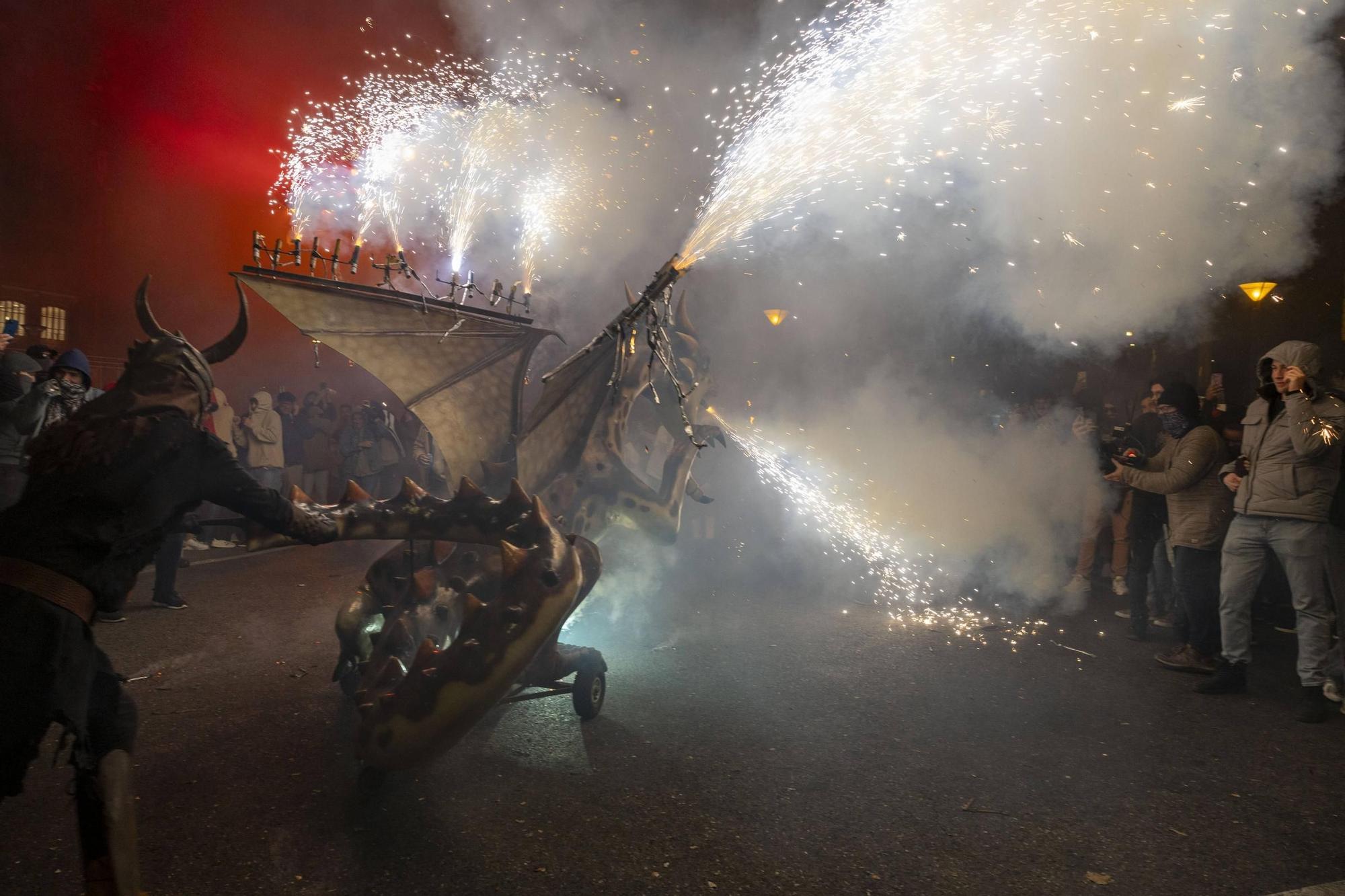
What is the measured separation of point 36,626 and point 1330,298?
34.9 feet

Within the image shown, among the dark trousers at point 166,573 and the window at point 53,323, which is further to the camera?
the window at point 53,323

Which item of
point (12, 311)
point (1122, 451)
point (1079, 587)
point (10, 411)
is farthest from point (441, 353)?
point (12, 311)

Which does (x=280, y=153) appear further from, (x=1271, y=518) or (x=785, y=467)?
A: (x=1271, y=518)

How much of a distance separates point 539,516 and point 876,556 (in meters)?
6.07

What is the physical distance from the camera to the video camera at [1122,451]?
5.57m

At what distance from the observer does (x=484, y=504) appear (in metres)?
3.51

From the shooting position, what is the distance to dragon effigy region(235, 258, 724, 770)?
294 centimetres

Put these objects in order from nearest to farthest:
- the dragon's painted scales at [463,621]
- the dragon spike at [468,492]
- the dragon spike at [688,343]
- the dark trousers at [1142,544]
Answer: the dragon's painted scales at [463,621], the dragon spike at [468,492], the dark trousers at [1142,544], the dragon spike at [688,343]

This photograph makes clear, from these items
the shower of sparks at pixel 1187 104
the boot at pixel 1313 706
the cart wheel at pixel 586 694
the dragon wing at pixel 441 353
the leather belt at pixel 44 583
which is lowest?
the cart wheel at pixel 586 694

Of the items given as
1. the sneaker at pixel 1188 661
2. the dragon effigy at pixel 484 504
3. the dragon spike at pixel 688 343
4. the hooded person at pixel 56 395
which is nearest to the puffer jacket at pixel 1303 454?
the sneaker at pixel 1188 661

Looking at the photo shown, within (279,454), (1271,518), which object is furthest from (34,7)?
(1271,518)

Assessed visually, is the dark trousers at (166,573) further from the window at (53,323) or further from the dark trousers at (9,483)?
the window at (53,323)

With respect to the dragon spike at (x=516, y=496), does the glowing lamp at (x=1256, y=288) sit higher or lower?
higher

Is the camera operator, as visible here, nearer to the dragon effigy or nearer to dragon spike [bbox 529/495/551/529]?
the dragon effigy
